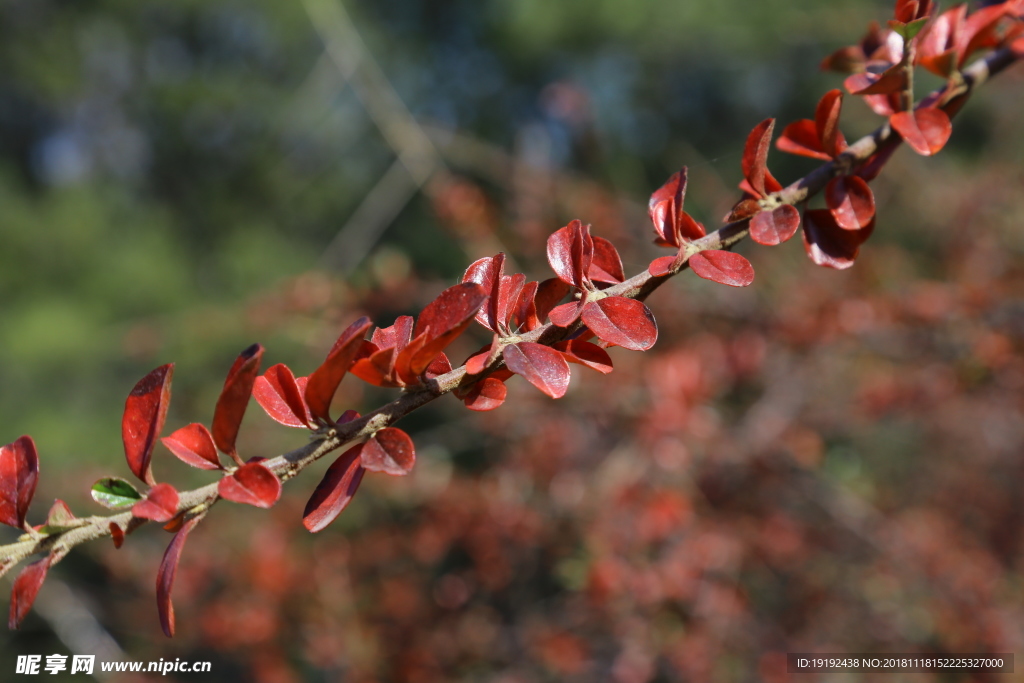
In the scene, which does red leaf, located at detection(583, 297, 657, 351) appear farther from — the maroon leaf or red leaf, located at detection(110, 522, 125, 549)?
red leaf, located at detection(110, 522, 125, 549)

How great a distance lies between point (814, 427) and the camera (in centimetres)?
262

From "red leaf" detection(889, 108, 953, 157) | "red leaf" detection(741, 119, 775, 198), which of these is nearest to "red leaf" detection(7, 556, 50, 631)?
"red leaf" detection(741, 119, 775, 198)

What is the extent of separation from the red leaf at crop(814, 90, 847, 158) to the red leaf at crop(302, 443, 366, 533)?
505mm

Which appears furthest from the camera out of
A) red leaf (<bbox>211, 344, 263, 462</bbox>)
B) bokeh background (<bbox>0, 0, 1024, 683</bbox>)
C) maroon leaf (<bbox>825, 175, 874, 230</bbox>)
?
bokeh background (<bbox>0, 0, 1024, 683</bbox>)

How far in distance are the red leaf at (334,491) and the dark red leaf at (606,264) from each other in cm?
25

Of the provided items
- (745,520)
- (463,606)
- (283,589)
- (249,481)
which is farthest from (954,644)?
(249,481)

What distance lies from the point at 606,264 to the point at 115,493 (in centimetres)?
44

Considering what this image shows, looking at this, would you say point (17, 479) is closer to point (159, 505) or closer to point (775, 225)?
point (159, 505)

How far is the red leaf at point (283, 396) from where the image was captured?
51 centimetres

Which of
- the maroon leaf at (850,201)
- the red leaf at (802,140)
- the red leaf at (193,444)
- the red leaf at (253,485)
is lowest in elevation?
the maroon leaf at (850,201)

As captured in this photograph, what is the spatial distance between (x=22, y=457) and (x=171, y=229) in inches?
330

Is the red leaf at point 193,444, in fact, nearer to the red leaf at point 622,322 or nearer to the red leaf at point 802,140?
the red leaf at point 622,322

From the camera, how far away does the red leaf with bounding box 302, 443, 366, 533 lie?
0.47m

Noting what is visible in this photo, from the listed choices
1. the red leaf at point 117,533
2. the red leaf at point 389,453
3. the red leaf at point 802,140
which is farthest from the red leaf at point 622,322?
the red leaf at point 117,533
